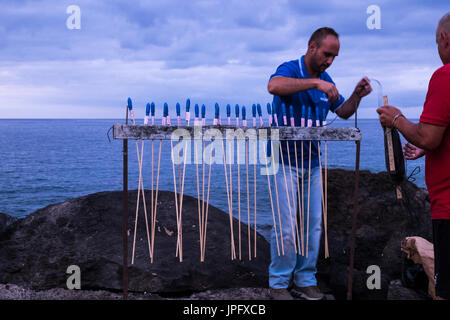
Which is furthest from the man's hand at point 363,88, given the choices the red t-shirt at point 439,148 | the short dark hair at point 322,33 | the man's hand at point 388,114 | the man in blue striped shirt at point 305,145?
the red t-shirt at point 439,148

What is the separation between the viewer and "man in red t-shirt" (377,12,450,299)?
9.17ft

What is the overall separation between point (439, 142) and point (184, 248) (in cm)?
351

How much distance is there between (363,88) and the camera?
4641 mm

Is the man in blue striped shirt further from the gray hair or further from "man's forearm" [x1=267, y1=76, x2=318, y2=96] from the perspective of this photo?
the gray hair

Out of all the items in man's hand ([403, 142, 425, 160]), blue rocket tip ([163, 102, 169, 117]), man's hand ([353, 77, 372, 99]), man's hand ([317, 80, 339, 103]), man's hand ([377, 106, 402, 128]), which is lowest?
man's hand ([403, 142, 425, 160])

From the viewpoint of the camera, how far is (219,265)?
5395 millimetres

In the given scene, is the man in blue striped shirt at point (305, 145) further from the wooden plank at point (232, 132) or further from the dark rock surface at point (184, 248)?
the dark rock surface at point (184, 248)

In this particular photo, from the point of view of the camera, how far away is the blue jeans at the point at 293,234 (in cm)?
461

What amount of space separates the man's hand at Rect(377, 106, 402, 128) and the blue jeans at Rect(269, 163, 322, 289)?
1.42m

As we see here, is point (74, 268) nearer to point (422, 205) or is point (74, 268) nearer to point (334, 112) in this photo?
point (334, 112)

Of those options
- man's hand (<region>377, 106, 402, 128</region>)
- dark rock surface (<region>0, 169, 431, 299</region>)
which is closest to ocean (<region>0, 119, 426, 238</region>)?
dark rock surface (<region>0, 169, 431, 299</region>)

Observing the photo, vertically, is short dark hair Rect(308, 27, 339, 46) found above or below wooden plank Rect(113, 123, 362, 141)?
above

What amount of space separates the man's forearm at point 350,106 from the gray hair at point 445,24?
5.43ft
